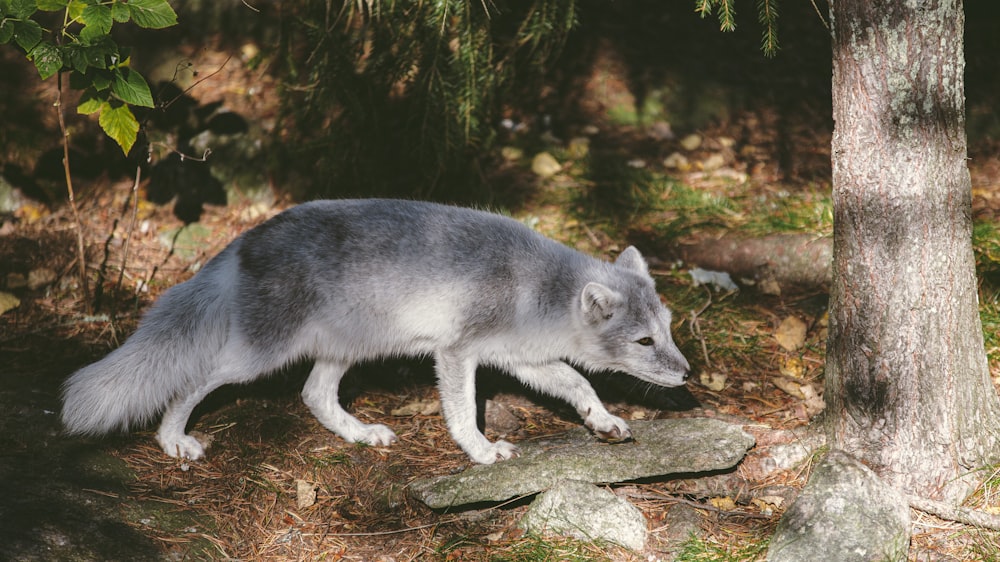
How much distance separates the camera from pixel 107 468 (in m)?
3.82

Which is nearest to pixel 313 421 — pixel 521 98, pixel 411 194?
pixel 411 194

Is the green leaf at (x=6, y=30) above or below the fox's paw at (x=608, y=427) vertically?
above

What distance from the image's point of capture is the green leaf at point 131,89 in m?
3.85

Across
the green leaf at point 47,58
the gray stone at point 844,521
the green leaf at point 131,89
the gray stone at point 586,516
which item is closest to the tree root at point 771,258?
the gray stone at point 844,521

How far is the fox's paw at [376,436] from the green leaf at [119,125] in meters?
1.79

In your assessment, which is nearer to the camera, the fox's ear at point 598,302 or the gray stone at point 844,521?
the gray stone at point 844,521

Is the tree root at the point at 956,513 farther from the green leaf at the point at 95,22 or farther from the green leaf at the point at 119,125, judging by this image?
the green leaf at the point at 95,22

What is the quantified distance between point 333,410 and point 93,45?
2059 mm

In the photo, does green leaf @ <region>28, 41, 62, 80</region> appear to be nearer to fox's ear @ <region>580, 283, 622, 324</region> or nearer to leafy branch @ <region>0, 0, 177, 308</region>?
leafy branch @ <region>0, 0, 177, 308</region>

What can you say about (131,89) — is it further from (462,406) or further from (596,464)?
(596,464)

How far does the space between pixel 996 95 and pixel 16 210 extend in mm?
7485

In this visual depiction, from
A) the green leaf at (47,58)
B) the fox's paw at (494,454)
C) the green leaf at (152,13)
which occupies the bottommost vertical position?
the fox's paw at (494,454)

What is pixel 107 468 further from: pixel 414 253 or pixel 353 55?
pixel 353 55

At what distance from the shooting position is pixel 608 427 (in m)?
4.08
